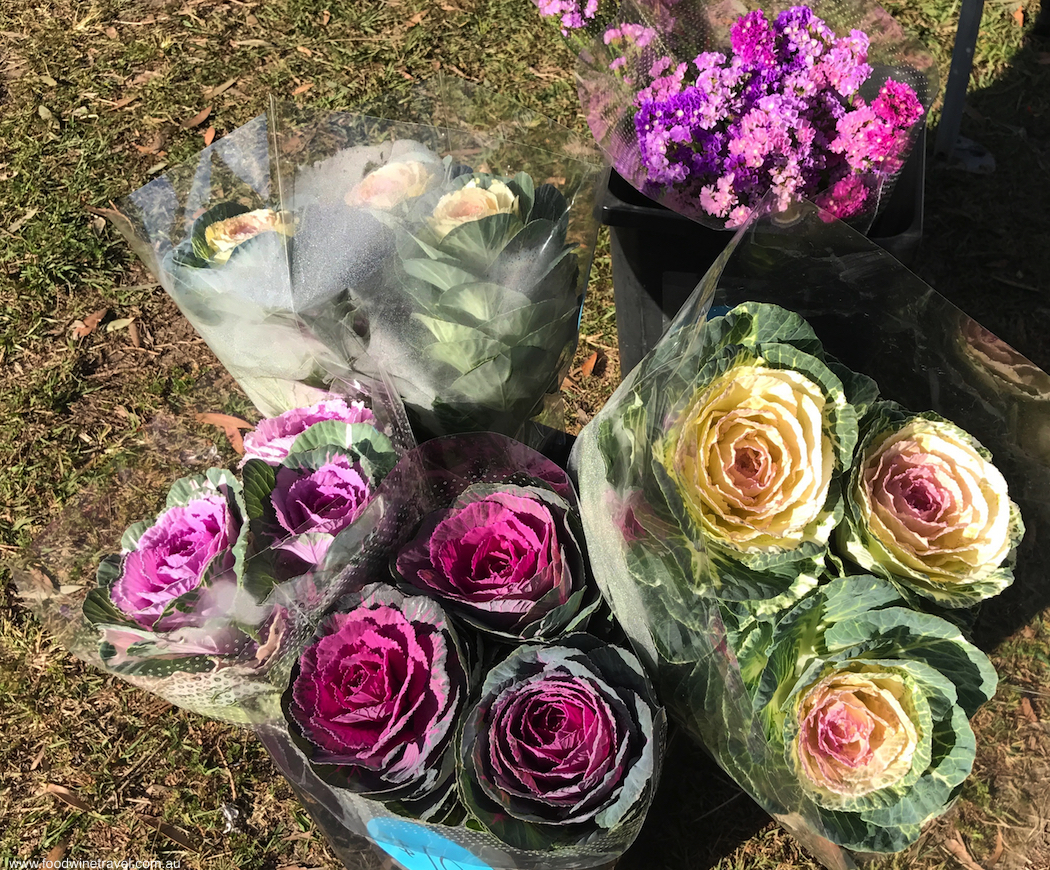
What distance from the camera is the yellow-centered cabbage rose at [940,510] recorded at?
81 cm

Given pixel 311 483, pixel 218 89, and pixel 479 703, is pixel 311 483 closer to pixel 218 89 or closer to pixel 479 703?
pixel 479 703

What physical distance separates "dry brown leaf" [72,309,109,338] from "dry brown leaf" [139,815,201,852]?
1.45 meters

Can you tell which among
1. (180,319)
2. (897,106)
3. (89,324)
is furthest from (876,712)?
(89,324)

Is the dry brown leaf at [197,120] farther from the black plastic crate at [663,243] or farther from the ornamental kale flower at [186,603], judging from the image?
the ornamental kale flower at [186,603]

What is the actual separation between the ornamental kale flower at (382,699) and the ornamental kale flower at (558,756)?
43mm

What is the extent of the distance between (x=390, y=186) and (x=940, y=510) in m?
0.74

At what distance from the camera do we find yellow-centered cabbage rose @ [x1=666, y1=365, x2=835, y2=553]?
79 centimetres

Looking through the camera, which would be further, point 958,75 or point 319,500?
point 958,75

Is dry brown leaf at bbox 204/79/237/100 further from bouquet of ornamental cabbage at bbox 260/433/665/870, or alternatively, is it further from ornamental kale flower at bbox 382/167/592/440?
bouquet of ornamental cabbage at bbox 260/433/665/870

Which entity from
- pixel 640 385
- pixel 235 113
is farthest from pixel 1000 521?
pixel 235 113

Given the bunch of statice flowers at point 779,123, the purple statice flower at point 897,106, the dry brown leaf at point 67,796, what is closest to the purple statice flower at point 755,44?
the bunch of statice flowers at point 779,123

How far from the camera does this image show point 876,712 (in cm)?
80

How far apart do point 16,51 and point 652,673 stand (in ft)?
11.7

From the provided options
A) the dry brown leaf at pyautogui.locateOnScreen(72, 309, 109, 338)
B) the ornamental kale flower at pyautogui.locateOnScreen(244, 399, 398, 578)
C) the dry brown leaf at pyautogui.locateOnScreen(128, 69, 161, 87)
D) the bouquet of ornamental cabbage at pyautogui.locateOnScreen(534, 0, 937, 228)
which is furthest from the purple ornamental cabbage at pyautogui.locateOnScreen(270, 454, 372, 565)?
the dry brown leaf at pyautogui.locateOnScreen(128, 69, 161, 87)
